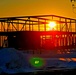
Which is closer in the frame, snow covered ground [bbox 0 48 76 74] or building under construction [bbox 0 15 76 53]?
snow covered ground [bbox 0 48 76 74]

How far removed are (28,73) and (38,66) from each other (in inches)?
129

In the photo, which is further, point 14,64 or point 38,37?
point 38,37

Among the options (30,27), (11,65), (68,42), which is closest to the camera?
(11,65)

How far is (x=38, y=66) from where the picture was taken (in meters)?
20.7

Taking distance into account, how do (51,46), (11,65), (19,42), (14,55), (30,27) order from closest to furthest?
1. (11,65)
2. (14,55)
3. (19,42)
4. (51,46)
5. (30,27)

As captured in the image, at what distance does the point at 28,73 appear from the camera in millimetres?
17484

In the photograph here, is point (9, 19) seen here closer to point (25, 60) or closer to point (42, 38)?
point (42, 38)

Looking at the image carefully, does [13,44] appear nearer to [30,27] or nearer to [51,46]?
[51,46]

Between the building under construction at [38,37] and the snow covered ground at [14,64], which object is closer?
the snow covered ground at [14,64]

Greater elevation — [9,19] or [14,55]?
[9,19]

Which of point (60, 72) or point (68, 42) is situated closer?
point (60, 72)

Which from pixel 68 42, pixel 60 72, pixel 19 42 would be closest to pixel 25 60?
pixel 60 72

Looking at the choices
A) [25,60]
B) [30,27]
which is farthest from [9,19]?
[25,60]

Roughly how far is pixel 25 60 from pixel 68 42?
28705 millimetres
